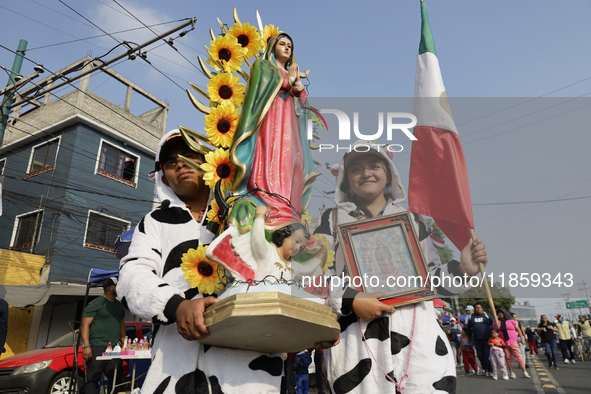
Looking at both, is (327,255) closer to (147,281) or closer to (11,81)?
(147,281)

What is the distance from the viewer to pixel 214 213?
5.99 feet

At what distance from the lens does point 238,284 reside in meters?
1.47

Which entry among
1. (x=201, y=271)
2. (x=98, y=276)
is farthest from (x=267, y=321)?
(x=98, y=276)

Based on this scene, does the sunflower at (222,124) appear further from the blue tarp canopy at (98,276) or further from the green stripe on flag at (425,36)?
the blue tarp canopy at (98,276)

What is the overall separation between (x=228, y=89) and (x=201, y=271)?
949 mm

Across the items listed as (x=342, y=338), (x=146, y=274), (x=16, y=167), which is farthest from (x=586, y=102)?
(x=16, y=167)

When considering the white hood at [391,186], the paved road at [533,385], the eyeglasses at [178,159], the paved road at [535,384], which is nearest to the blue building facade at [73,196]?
the paved road at [533,385]

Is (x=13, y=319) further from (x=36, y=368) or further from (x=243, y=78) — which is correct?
(x=243, y=78)

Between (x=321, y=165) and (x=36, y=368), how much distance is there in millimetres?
5698

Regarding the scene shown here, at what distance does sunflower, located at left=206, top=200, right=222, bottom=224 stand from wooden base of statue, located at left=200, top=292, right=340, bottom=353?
1.66 ft

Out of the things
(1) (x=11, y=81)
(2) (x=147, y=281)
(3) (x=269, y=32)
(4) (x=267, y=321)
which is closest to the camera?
(4) (x=267, y=321)

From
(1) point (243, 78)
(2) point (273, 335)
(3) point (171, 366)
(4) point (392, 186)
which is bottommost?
(3) point (171, 366)

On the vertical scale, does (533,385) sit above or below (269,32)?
below

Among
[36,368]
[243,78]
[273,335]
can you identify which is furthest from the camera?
[36,368]
